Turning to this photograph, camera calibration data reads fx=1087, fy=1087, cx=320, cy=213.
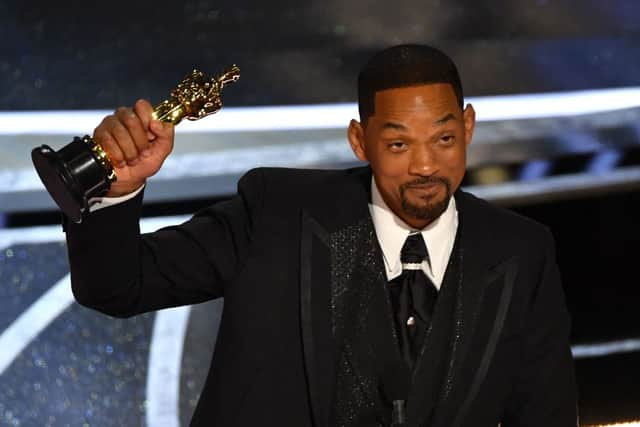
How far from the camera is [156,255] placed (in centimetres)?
151

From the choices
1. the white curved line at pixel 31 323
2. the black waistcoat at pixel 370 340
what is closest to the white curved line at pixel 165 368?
the white curved line at pixel 31 323

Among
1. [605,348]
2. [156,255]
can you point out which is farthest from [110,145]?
[605,348]

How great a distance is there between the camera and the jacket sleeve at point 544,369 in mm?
1646

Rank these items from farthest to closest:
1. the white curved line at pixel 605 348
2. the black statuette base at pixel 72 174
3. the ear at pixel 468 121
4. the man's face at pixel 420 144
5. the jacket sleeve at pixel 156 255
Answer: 1. the white curved line at pixel 605 348
2. the ear at pixel 468 121
3. the man's face at pixel 420 144
4. the jacket sleeve at pixel 156 255
5. the black statuette base at pixel 72 174

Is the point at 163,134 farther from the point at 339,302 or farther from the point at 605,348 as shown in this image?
the point at 605,348

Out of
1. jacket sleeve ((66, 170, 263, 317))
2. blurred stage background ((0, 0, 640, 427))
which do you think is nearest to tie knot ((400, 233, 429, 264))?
jacket sleeve ((66, 170, 263, 317))

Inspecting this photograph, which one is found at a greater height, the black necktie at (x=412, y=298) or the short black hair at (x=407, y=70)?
the short black hair at (x=407, y=70)

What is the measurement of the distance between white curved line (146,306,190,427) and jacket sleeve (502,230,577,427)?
1105 mm

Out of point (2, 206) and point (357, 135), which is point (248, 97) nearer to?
point (2, 206)

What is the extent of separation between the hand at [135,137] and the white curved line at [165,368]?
51.2 inches

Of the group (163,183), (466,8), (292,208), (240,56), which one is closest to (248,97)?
(240,56)

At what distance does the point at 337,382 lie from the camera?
1.58 metres

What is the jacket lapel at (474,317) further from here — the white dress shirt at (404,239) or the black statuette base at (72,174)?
the black statuette base at (72,174)

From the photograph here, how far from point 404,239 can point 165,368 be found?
1096mm
